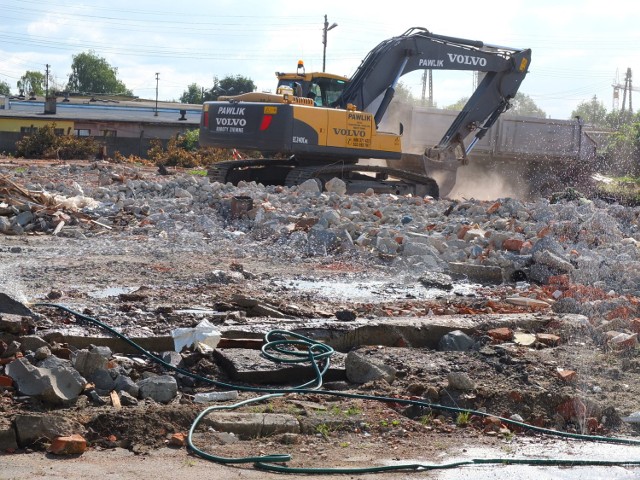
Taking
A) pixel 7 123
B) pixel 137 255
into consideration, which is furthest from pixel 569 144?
pixel 7 123

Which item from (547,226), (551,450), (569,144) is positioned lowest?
(551,450)

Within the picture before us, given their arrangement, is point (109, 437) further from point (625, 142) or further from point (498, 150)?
point (625, 142)

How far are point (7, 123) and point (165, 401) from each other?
53.5 meters

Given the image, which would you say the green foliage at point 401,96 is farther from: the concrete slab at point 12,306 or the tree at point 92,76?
the tree at point 92,76

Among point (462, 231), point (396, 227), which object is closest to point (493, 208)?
point (462, 231)

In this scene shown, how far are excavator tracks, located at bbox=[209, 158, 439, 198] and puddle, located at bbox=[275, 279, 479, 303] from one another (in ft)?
27.6

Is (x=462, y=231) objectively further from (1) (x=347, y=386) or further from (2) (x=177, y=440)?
(2) (x=177, y=440)

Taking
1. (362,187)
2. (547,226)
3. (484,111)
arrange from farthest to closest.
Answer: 1. (484,111)
2. (362,187)
3. (547,226)

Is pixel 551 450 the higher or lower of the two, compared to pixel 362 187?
lower

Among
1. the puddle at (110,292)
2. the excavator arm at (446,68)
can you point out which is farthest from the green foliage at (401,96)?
the puddle at (110,292)

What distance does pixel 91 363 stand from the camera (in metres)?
5.68

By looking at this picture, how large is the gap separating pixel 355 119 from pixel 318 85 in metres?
1.68

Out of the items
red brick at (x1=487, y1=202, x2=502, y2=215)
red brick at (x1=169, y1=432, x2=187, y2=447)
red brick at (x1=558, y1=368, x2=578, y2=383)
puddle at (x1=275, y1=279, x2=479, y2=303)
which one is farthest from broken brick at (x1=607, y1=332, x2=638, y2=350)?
red brick at (x1=487, y1=202, x2=502, y2=215)

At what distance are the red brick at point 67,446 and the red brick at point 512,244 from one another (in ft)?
29.5
